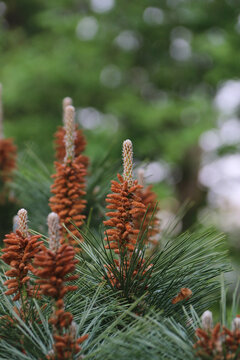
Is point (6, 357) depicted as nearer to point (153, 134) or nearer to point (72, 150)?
point (72, 150)

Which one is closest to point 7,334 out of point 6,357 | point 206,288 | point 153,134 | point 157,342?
point 6,357

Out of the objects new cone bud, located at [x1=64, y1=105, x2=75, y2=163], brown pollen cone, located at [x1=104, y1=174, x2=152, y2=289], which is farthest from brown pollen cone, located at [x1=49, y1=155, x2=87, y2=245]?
brown pollen cone, located at [x1=104, y1=174, x2=152, y2=289]

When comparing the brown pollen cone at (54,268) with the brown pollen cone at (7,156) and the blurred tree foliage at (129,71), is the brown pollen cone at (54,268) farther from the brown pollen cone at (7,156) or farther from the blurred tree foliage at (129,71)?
the blurred tree foliage at (129,71)

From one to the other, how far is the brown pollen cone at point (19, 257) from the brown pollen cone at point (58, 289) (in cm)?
7

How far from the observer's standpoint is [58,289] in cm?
42

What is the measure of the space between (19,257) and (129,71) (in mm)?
3921

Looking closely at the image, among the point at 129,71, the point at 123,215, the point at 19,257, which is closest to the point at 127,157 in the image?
the point at 123,215

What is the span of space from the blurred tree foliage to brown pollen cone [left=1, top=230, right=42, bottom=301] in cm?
235

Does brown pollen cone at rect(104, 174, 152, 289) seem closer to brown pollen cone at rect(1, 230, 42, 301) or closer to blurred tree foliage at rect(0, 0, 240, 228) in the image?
brown pollen cone at rect(1, 230, 42, 301)

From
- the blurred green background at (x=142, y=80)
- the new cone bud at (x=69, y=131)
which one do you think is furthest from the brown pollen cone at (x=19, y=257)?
the blurred green background at (x=142, y=80)

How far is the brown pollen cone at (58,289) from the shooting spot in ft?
1.33

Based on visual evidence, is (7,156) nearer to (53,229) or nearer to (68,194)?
(68,194)

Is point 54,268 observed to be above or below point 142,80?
below

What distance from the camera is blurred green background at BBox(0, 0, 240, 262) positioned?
10.7ft
